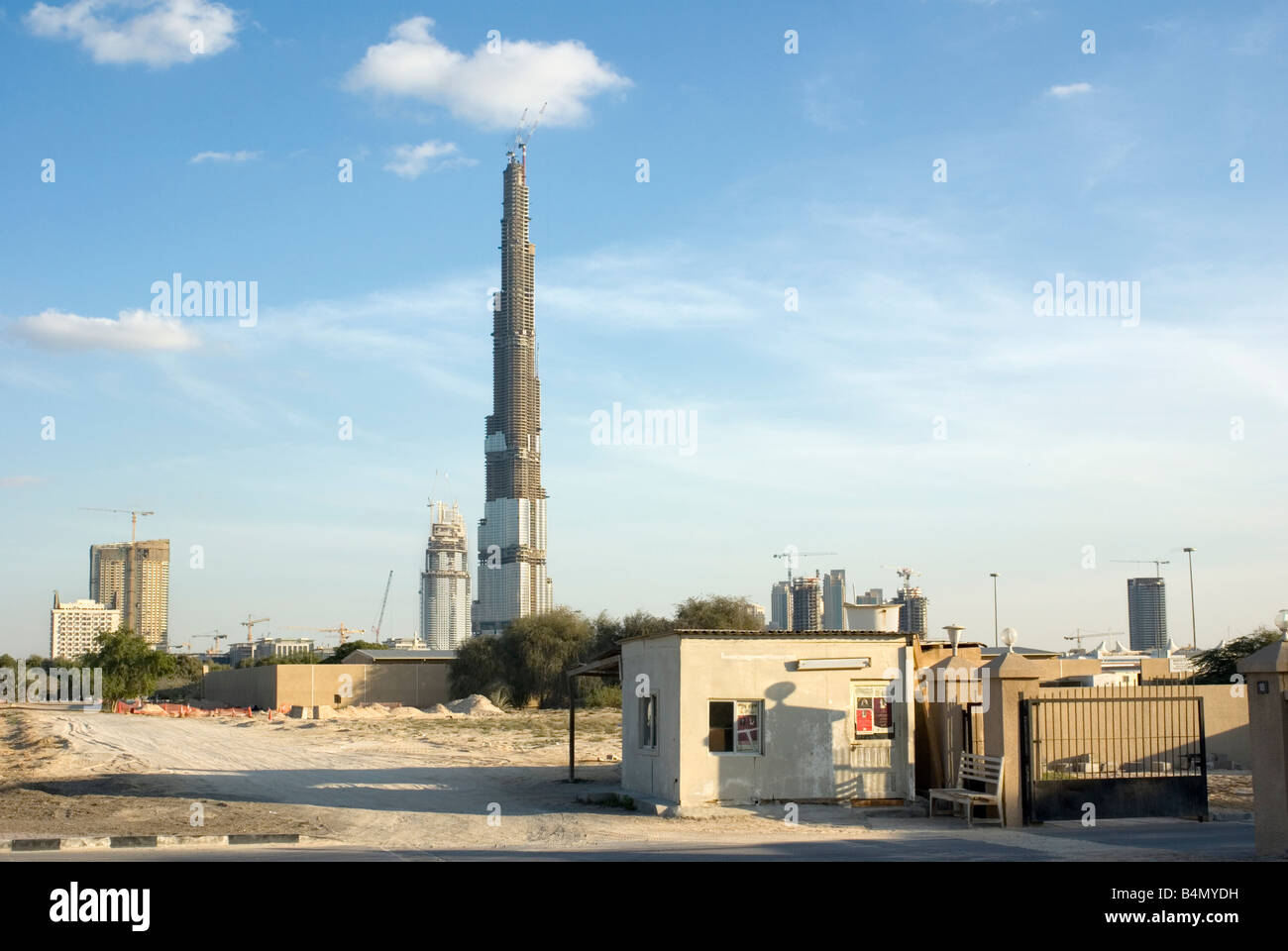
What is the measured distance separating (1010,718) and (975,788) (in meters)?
1.97

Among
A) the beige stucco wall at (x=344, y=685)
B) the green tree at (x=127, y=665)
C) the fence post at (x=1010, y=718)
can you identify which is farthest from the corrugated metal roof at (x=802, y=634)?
the green tree at (x=127, y=665)

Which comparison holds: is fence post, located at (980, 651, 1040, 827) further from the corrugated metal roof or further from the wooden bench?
the corrugated metal roof

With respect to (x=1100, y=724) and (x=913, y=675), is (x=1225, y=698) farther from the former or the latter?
(x=913, y=675)

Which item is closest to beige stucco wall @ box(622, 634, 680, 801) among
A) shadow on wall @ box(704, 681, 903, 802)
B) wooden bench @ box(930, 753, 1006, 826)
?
shadow on wall @ box(704, 681, 903, 802)

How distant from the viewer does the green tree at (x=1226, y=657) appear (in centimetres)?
4803

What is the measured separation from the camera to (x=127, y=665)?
9481cm

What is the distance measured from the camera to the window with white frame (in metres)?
21.3

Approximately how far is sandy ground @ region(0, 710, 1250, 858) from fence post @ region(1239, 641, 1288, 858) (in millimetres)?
2063

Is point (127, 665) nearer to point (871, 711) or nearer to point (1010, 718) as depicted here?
point (871, 711)

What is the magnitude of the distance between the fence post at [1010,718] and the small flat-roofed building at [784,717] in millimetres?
2799

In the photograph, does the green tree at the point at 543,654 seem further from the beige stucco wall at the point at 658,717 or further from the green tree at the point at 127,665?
the beige stucco wall at the point at 658,717

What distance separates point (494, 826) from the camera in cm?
1997

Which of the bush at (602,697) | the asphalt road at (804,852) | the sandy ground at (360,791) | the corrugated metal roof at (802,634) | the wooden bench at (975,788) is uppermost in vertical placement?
the corrugated metal roof at (802,634)
